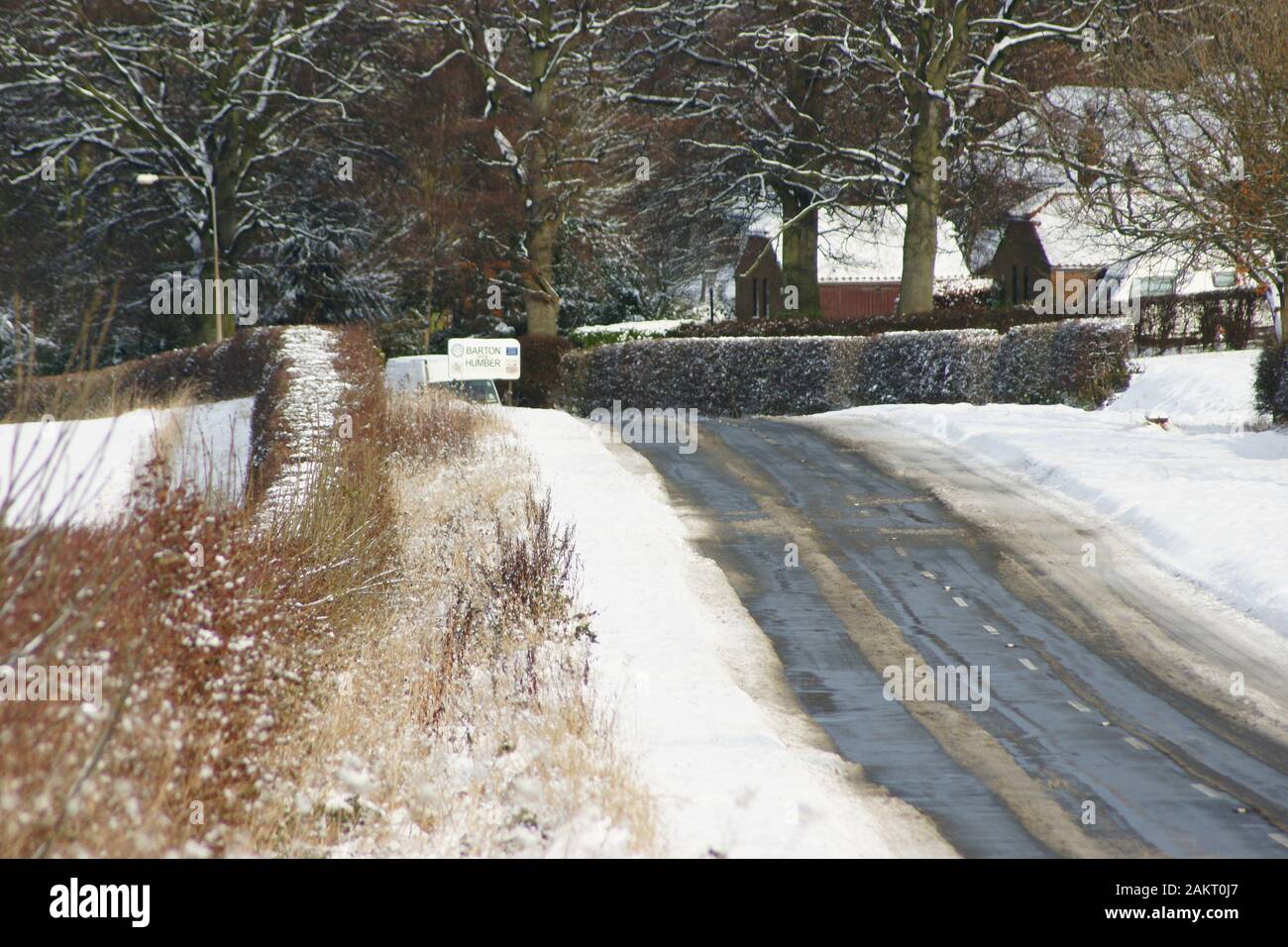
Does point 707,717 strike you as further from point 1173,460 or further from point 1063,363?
point 1063,363

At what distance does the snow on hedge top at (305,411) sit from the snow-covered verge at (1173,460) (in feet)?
26.6

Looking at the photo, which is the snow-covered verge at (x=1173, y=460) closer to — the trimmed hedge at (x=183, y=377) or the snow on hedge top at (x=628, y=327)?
the trimmed hedge at (x=183, y=377)

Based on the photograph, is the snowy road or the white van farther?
the white van

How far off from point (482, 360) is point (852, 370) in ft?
25.2

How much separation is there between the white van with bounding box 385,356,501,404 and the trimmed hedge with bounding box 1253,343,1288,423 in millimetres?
13246

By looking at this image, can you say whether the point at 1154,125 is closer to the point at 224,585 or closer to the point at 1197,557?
the point at 1197,557

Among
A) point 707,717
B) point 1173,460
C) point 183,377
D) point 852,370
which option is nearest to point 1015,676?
point 707,717

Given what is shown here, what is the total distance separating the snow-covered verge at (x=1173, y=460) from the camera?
11.7 meters

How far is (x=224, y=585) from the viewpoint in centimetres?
701

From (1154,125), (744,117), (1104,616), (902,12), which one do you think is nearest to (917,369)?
(1154,125)

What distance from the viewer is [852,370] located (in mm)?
26078

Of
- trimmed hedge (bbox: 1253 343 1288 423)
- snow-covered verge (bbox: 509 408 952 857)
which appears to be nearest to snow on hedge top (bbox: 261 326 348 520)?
snow-covered verge (bbox: 509 408 952 857)

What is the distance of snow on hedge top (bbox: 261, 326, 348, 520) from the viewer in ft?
34.8

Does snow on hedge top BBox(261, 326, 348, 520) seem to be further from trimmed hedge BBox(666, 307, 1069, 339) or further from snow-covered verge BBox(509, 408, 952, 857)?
trimmed hedge BBox(666, 307, 1069, 339)
